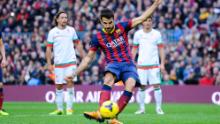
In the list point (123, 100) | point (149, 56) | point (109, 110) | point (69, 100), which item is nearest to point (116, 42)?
point (123, 100)

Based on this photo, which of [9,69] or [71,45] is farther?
[9,69]

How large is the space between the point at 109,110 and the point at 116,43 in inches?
66.2

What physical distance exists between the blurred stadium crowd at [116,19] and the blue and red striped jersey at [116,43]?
14.9 metres

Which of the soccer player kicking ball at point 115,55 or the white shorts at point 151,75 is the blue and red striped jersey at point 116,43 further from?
the white shorts at point 151,75

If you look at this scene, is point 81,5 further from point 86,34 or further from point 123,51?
point 123,51

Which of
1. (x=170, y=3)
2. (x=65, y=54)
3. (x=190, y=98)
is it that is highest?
(x=170, y=3)

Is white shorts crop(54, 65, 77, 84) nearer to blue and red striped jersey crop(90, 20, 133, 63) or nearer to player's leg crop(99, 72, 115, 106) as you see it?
blue and red striped jersey crop(90, 20, 133, 63)

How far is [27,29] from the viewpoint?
114 ft

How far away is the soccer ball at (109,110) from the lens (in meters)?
13.3

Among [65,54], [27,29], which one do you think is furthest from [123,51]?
[27,29]

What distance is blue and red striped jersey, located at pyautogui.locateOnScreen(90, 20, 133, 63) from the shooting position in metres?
14.3

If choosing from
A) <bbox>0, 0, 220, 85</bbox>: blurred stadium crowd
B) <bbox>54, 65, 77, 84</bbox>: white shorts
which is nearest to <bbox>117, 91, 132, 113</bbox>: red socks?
<bbox>54, 65, 77, 84</bbox>: white shorts

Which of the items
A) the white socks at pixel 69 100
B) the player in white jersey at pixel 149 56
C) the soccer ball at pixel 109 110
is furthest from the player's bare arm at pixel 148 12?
the player in white jersey at pixel 149 56

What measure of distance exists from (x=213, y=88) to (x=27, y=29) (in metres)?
11.3
